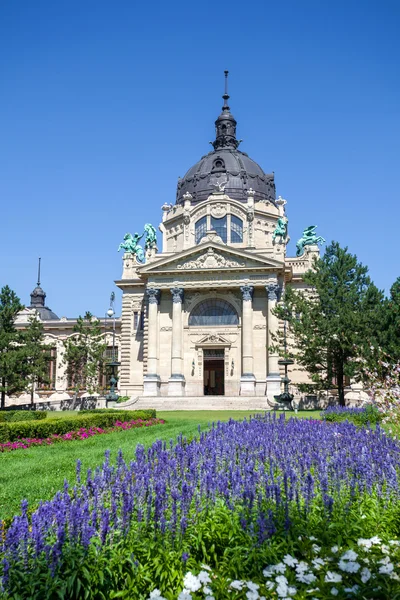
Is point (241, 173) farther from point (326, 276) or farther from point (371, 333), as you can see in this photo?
point (371, 333)

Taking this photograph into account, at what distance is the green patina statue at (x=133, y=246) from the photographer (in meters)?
61.2

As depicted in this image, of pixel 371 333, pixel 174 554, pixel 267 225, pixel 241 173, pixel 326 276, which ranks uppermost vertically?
pixel 241 173

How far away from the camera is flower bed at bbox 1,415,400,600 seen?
552 centimetres

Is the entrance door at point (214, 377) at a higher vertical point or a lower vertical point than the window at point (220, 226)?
lower

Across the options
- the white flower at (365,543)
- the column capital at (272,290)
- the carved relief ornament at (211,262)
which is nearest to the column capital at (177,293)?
the carved relief ornament at (211,262)

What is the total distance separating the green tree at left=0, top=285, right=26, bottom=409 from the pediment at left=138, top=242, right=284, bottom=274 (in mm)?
12147

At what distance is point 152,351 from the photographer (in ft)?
172

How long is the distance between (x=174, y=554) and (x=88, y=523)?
3.18ft

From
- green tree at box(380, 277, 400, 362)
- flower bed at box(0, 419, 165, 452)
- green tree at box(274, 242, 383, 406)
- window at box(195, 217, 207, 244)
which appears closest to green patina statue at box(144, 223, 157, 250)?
window at box(195, 217, 207, 244)

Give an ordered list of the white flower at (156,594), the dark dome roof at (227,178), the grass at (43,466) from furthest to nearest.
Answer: the dark dome roof at (227,178) → the grass at (43,466) → the white flower at (156,594)

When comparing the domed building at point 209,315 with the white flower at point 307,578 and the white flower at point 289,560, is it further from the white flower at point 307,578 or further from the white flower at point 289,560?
the white flower at point 307,578

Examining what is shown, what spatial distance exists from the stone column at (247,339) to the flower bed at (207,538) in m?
40.3

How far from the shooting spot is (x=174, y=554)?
6.16m

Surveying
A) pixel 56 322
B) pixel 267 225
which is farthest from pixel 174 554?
pixel 56 322
